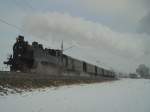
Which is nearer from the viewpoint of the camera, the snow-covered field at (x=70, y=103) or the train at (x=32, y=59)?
the snow-covered field at (x=70, y=103)

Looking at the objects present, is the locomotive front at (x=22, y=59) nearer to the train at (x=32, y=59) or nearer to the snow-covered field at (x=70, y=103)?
the train at (x=32, y=59)

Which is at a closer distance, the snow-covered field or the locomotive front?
the snow-covered field

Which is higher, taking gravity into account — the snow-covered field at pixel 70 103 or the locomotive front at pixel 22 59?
the locomotive front at pixel 22 59

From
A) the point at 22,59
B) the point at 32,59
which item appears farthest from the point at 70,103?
the point at 22,59

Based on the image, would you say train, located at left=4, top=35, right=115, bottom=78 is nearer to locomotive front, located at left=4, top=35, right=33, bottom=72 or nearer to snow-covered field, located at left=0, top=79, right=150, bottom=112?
locomotive front, located at left=4, top=35, right=33, bottom=72

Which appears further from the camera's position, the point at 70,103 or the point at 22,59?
the point at 22,59

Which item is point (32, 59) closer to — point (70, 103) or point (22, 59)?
point (22, 59)

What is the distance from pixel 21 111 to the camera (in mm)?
8562

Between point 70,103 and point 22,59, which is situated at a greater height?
point 22,59

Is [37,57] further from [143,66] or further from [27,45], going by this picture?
[143,66]

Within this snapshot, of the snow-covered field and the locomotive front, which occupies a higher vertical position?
the locomotive front

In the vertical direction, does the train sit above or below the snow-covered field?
above

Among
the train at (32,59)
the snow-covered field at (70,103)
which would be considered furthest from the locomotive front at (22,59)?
the snow-covered field at (70,103)

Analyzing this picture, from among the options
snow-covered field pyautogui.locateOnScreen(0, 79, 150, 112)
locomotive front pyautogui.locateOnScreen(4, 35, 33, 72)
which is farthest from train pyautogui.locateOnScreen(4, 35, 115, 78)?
snow-covered field pyautogui.locateOnScreen(0, 79, 150, 112)
